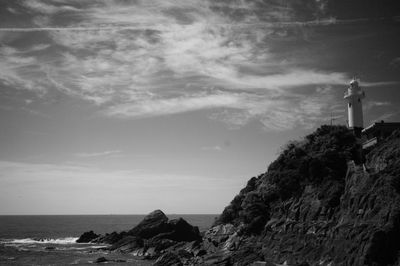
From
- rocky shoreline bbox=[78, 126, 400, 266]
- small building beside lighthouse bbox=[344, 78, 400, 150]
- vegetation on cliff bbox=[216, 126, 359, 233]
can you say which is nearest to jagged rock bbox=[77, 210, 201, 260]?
rocky shoreline bbox=[78, 126, 400, 266]

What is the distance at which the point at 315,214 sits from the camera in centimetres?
4703

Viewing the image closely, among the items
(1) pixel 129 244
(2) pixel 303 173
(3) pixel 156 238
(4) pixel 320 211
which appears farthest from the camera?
(1) pixel 129 244

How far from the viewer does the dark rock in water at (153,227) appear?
8244cm

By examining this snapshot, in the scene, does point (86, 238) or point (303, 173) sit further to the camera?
point (86, 238)

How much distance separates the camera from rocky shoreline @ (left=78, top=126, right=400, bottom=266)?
38.3 metres

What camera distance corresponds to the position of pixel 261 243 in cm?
5078

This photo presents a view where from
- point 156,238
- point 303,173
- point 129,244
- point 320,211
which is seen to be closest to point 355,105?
point 303,173

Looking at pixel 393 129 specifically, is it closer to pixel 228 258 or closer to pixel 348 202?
pixel 348 202

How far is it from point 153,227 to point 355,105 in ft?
155

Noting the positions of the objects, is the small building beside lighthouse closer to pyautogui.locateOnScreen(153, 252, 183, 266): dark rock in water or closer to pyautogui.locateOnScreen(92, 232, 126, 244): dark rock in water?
pyautogui.locateOnScreen(153, 252, 183, 266): dark rock in water

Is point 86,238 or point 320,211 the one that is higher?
point 320,211

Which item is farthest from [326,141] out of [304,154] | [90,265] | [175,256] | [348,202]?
[90,265]

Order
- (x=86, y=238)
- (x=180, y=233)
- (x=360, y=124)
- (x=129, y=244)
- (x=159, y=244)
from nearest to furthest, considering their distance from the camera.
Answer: (x=360, y=124)
(x=159, y=244)
(x=180, y=233)
(x=129, y=244)
(x=86, y=238)

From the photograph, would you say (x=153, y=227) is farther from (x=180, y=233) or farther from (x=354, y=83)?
(x=354, y=83)
